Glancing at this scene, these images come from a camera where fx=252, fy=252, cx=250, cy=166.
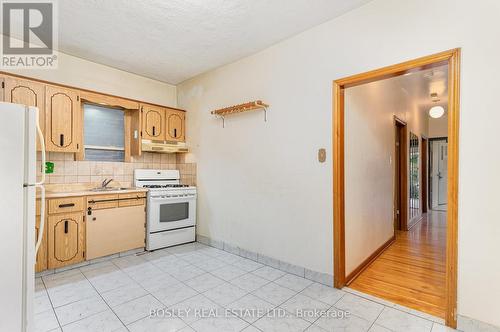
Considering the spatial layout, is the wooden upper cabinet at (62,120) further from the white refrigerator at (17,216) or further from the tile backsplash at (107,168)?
the white refrigerator at (17,216)

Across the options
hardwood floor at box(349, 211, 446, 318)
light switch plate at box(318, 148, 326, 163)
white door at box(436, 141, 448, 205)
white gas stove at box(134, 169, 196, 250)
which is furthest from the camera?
white door at box(436, 141, 448, 205)

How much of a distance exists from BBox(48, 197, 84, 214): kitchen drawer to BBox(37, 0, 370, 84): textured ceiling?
→ 191 cm

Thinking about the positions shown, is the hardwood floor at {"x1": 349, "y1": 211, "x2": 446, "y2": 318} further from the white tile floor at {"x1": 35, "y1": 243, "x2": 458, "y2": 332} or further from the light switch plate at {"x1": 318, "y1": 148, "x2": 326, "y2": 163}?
the light switch plate at {"x1": 318, "y1": 148, "x2": 326, "y2": 163}

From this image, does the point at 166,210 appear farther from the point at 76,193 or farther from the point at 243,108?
the point at 243,108

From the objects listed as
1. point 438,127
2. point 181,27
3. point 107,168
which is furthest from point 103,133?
point 438,127

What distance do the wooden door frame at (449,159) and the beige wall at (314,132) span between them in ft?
0.15

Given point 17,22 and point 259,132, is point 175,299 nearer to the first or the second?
point 259,132

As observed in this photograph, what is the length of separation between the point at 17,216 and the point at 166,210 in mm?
2207

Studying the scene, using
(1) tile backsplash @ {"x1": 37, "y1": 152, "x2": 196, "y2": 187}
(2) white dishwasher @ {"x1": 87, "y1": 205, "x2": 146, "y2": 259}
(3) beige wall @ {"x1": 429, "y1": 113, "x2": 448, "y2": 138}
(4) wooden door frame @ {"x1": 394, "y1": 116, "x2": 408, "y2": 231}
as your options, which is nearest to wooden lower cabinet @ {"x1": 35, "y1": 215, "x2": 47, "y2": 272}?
(2) white dishwasher @ {"x1": 87, "y1": 205, "x2": 146, "y2": 259}

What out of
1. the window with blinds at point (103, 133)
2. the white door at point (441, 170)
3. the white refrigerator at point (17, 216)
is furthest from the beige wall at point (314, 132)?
the white door at point (441, 170)

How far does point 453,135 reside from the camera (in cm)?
188

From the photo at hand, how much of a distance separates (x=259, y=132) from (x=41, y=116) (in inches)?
102

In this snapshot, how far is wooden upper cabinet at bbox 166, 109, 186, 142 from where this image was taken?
4.23m

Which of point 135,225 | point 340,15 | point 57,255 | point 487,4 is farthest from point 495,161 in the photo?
point 57,255
